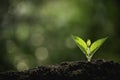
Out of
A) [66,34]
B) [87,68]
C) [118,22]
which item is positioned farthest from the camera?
[118,22]

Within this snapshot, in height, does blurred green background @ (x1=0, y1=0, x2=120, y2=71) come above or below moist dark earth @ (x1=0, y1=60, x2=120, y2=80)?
above

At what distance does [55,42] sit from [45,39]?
159 mm

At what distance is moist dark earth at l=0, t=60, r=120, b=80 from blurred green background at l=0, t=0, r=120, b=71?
284 cm

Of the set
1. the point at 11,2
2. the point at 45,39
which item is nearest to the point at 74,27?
the point at 45,39

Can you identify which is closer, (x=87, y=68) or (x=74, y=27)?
(x=87, y=68)

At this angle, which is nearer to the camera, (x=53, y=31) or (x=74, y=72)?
(x=74, y=72)

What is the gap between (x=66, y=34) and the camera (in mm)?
4312

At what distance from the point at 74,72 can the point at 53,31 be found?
3.03 meters

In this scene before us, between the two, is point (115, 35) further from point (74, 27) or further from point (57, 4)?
point (57, 4)

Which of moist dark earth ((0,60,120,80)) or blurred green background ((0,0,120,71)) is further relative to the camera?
blurred green background ((0,0,120,71))

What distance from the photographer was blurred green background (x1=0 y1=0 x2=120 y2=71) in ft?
14.3

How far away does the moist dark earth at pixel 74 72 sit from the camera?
4.31 ft

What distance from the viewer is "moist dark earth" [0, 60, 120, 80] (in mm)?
1313

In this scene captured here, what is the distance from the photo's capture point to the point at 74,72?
135cm
